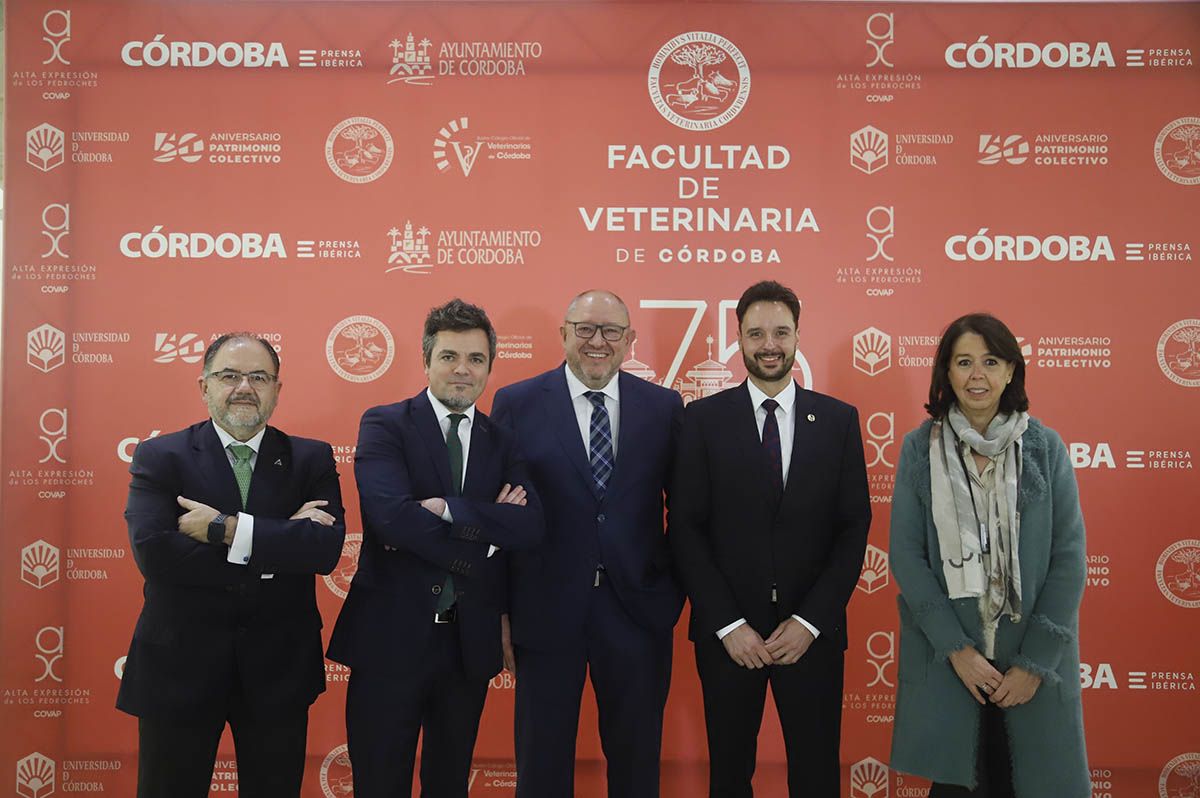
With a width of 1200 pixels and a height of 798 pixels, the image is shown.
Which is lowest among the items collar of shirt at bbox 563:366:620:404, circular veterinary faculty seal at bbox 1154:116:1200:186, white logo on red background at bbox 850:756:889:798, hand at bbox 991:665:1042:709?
white logo on red background at bbox 850:756:889:798

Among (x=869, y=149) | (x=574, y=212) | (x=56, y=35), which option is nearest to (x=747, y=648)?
(x=574, y=212)

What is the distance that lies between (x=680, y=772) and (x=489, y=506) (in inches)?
73.3

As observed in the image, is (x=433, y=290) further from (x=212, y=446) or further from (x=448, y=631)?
(x=448, y=631)

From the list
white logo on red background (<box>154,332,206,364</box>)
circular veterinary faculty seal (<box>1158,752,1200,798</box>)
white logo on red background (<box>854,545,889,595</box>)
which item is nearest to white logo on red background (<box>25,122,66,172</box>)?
white logo on red background (<box>154,332,206,364</box>)

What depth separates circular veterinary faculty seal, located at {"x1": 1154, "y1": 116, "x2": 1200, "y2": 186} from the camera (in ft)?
12.4

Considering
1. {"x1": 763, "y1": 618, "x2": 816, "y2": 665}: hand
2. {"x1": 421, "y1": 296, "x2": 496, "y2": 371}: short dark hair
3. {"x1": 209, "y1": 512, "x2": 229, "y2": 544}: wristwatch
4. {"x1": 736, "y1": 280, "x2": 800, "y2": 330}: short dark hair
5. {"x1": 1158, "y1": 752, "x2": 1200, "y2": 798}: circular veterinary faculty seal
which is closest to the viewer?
{"x1": 209, "y1": 512, "x2": 229, "y2": 544}: wristwatch

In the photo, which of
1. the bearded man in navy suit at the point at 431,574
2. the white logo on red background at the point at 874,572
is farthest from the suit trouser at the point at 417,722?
the white logo on red background at the point at 874,572

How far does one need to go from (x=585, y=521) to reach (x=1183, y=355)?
286 centimetres

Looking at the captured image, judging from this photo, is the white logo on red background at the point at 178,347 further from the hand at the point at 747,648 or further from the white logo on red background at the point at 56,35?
the hand at the point at 747,648

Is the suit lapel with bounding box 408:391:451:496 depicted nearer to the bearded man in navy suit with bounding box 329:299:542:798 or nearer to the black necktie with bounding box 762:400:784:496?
the bearded man in navy suit with bounding box 329:299:542:798

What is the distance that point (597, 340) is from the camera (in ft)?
9.73

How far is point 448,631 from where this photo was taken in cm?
268

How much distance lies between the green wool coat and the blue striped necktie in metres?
1.00

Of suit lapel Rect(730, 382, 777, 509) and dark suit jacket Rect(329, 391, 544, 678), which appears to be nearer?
dark suit jacket Rect(329, 391, 544, 678)
